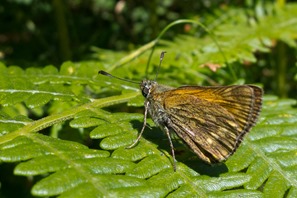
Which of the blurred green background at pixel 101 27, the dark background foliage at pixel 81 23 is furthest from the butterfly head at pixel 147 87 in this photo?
the dark background foliage at pixel 81 23

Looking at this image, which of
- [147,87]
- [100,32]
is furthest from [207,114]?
[100,32]

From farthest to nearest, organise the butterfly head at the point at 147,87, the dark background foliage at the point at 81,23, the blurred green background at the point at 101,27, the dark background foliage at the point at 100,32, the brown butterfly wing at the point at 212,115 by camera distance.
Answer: the dark background foliage at the point at 81,23 < the blurred green background at the point at 101,27 < the dark background foliage at the point at 100,32 < the butterfly head at the point at 147,87 < the brown butterfly wing at the point at 212,115

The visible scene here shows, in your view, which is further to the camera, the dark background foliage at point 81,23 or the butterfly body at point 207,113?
the dark background foliage at point 81,23

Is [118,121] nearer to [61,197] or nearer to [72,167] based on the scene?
[72,167]

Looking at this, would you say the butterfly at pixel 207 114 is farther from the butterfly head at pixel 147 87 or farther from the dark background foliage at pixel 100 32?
the dark background foliage at pixel 100 32

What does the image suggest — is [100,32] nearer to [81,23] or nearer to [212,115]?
[81,23]

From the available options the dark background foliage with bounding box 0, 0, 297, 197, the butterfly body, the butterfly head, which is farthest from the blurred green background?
the butterfly body

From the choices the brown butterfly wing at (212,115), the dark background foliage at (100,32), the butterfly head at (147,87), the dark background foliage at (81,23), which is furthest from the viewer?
the dark background foliage at (81,23)
